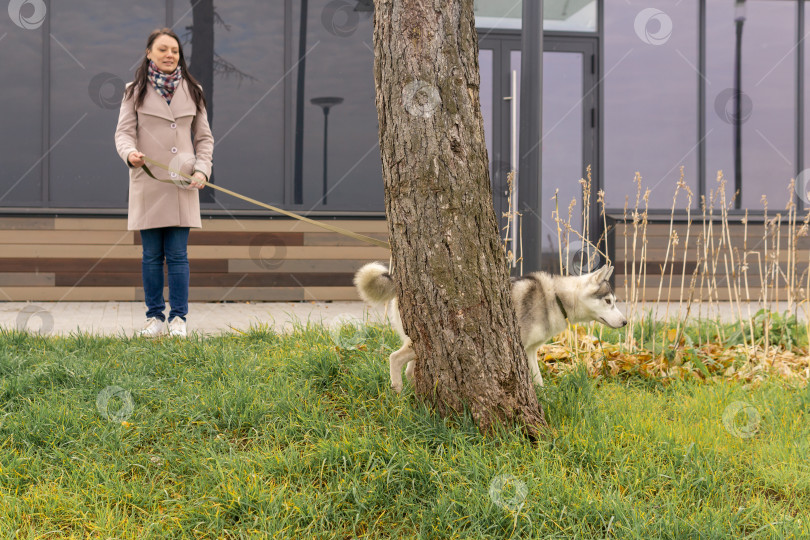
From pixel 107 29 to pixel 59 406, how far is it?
18.9 ft

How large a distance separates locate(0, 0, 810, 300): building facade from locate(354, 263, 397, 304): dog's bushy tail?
3.73 meters

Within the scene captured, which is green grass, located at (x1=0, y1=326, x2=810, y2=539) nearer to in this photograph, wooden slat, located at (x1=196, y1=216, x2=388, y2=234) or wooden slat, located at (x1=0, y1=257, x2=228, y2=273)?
wooden slat, located at (x1=0, y1=257, x2=228, y2=273)

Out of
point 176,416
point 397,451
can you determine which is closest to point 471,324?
point 397,451

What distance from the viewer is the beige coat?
16.4 feet

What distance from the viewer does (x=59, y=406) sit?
10.5ft

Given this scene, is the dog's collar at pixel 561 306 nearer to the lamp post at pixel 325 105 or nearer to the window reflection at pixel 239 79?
the lamp post at pixel 325 105

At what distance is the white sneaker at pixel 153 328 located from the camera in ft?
15.9

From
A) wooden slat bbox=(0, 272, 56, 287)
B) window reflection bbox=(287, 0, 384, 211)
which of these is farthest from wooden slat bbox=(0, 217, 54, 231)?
window reflection bbox=(287, 0, 384, 211)

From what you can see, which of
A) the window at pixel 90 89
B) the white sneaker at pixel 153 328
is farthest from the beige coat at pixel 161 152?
the window at pixel 90 89

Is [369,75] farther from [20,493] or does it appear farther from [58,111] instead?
[20,493]

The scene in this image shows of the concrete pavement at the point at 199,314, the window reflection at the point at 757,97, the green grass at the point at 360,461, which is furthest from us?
the window reflection at the point at 757,97

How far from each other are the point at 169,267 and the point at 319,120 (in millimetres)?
3476

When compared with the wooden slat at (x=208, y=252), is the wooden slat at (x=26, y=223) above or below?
above

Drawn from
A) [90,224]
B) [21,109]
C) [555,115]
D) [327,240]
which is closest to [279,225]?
[327,240]
